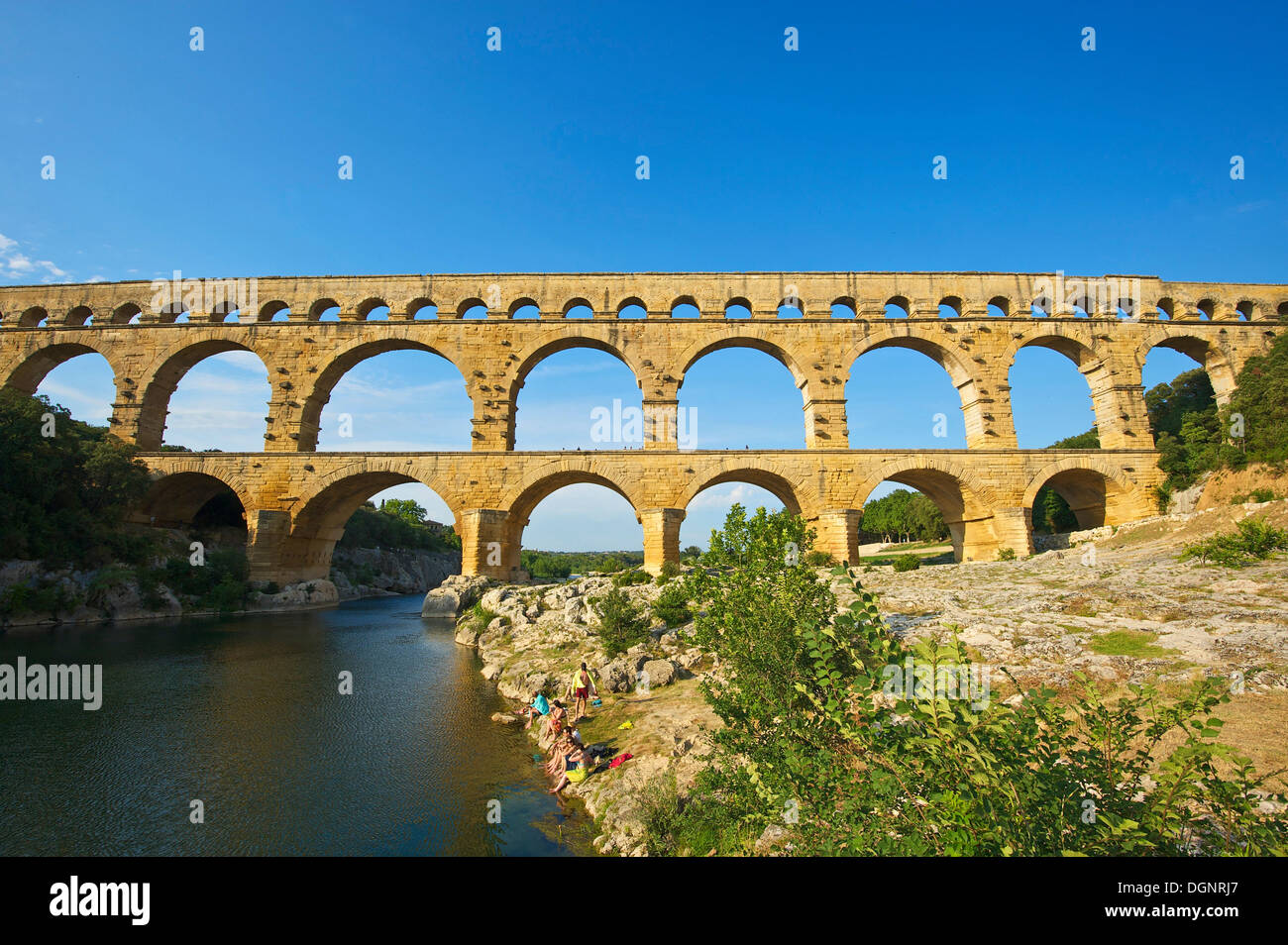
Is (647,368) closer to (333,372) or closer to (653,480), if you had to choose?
(653,480)

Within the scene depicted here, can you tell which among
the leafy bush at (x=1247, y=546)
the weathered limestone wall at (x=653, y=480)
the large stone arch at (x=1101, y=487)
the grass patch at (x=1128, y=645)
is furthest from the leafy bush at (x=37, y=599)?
the large stone arch at (x=1101, y=487)

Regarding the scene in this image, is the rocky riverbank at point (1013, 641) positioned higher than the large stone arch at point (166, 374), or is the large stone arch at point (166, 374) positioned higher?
the large stone arch at point (166, 374)

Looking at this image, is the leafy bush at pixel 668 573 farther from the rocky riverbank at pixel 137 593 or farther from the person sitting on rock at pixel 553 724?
the rocky riverbank at pixel 137 593

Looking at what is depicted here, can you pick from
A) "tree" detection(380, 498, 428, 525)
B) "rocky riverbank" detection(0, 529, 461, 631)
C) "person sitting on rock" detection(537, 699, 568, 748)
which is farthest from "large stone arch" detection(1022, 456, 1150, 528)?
"tree" detection(380, 498, 428, 525)

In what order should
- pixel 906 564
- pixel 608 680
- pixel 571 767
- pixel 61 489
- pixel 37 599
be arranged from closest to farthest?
pixel 571 767
pixel 608 680
pixel 37 599
pixel 906 564
pixel 61 489

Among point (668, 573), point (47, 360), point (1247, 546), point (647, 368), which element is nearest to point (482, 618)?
point (668, 573)
